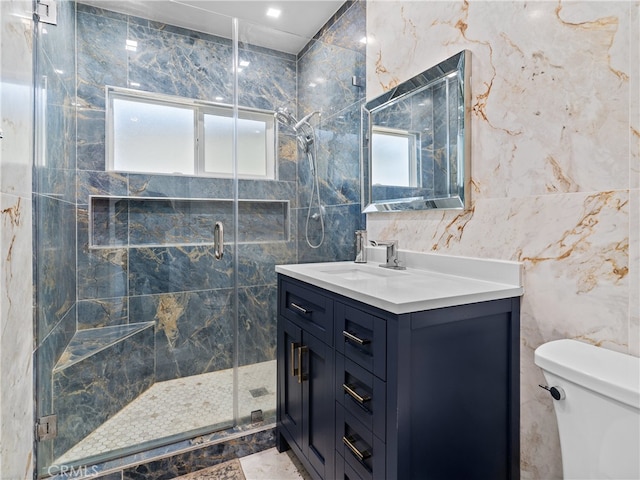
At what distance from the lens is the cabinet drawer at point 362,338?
962 millimetres

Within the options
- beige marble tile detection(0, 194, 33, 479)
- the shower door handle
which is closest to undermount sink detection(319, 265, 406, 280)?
the shower door handle

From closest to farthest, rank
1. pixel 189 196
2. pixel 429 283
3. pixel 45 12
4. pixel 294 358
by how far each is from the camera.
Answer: pixel 429 283, pixel 45 12, pixel 294 358, pixel 189 196

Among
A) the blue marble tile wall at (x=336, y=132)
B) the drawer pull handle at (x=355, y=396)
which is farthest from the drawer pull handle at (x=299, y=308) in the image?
the blue marble tile wall at (x=336, y=132)

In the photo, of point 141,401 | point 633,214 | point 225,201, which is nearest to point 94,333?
point 141,401

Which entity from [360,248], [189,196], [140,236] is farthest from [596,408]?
[140,236]

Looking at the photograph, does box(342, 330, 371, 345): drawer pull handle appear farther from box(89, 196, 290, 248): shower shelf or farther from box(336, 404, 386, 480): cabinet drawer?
box(89, 196, 290, 248): shower shelf

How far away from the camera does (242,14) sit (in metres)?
2.36

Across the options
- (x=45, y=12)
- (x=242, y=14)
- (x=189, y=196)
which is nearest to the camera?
(x=45, y=12)

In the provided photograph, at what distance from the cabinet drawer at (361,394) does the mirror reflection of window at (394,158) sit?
3.00 ft

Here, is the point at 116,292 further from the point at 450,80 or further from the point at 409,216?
the point at 450,80

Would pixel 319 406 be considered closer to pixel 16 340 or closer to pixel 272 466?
pixel 272 466

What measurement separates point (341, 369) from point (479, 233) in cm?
74

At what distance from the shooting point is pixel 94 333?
6.59 feet

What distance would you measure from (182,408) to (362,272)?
130 centimetres
